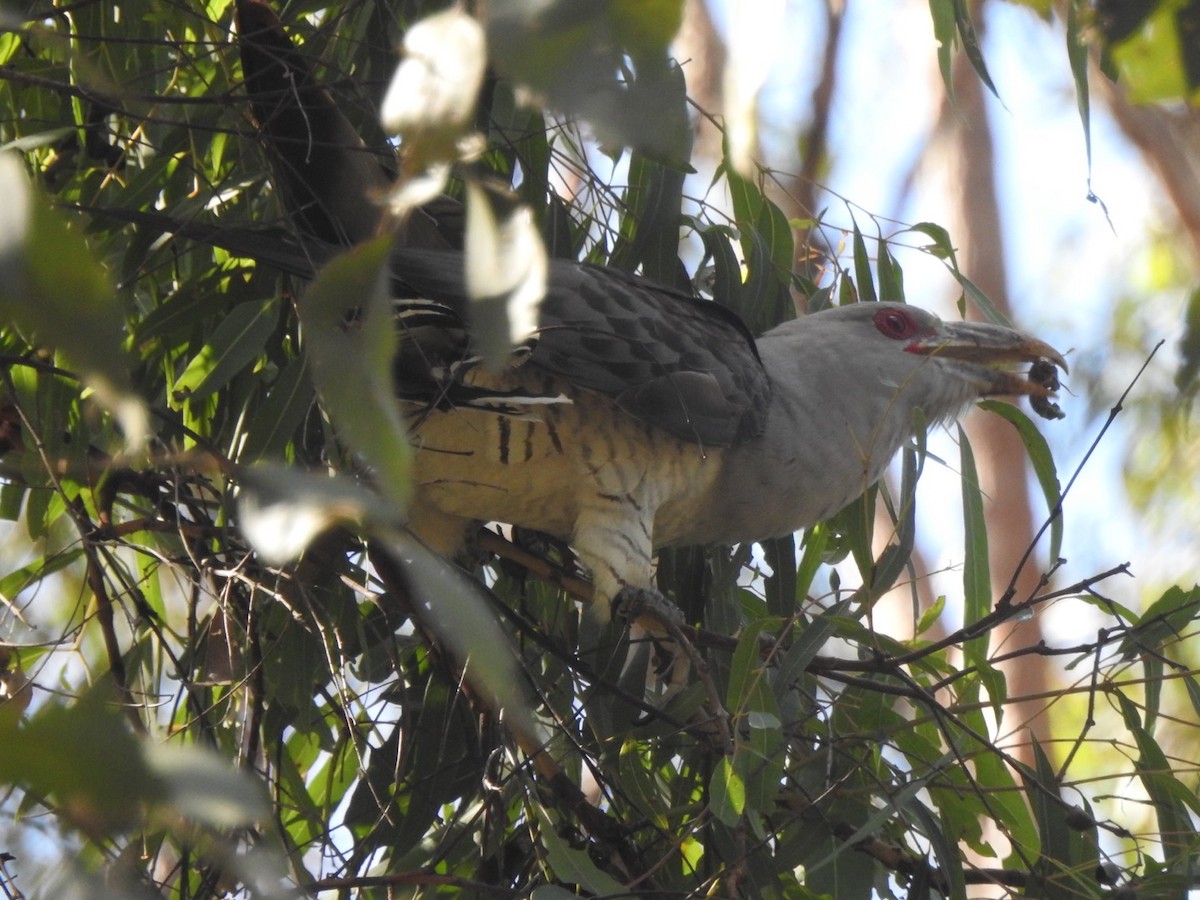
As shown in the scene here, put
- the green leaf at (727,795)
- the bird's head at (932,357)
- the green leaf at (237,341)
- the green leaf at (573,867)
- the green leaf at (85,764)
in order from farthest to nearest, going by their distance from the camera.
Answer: the bird's head at (932,357) → the green leaf at (237,341) → the green leaf at (573,867) → the green leaf at (727,795) → the green leaf at (85,764)

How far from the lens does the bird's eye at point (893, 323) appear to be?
2.75 m

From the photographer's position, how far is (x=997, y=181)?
6.62 metres

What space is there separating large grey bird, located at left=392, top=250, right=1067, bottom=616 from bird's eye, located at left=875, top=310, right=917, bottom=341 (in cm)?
4

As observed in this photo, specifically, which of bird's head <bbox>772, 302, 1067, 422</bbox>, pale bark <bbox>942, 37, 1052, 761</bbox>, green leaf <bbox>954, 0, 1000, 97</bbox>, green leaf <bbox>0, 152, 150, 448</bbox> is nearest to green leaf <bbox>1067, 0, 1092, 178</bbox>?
green leaf <bbox>954, 0, 1000, 97</bbox>

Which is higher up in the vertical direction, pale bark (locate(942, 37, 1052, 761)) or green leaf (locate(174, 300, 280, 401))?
pale bark (locate(942, 37, 1052, 761))

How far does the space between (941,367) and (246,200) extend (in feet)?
4.70

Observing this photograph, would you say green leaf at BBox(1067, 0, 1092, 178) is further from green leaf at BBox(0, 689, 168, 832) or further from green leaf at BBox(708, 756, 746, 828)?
green leaf at BBox(0, 689, 168, 832)

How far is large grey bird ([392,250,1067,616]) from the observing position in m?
Answer: 2.15

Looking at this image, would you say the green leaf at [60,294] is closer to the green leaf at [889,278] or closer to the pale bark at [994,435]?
the green leaf at [889,278]

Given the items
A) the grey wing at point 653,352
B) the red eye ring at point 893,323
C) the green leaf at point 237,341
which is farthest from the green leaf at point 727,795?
the red eye ring at point 893,323

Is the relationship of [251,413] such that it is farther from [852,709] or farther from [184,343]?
[852,709]

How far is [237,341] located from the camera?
204 cm

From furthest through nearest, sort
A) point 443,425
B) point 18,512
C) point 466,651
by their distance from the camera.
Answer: point 18,512 → point 443,425 → point 466,651

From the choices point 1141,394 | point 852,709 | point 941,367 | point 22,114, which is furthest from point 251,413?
point 1141,394
